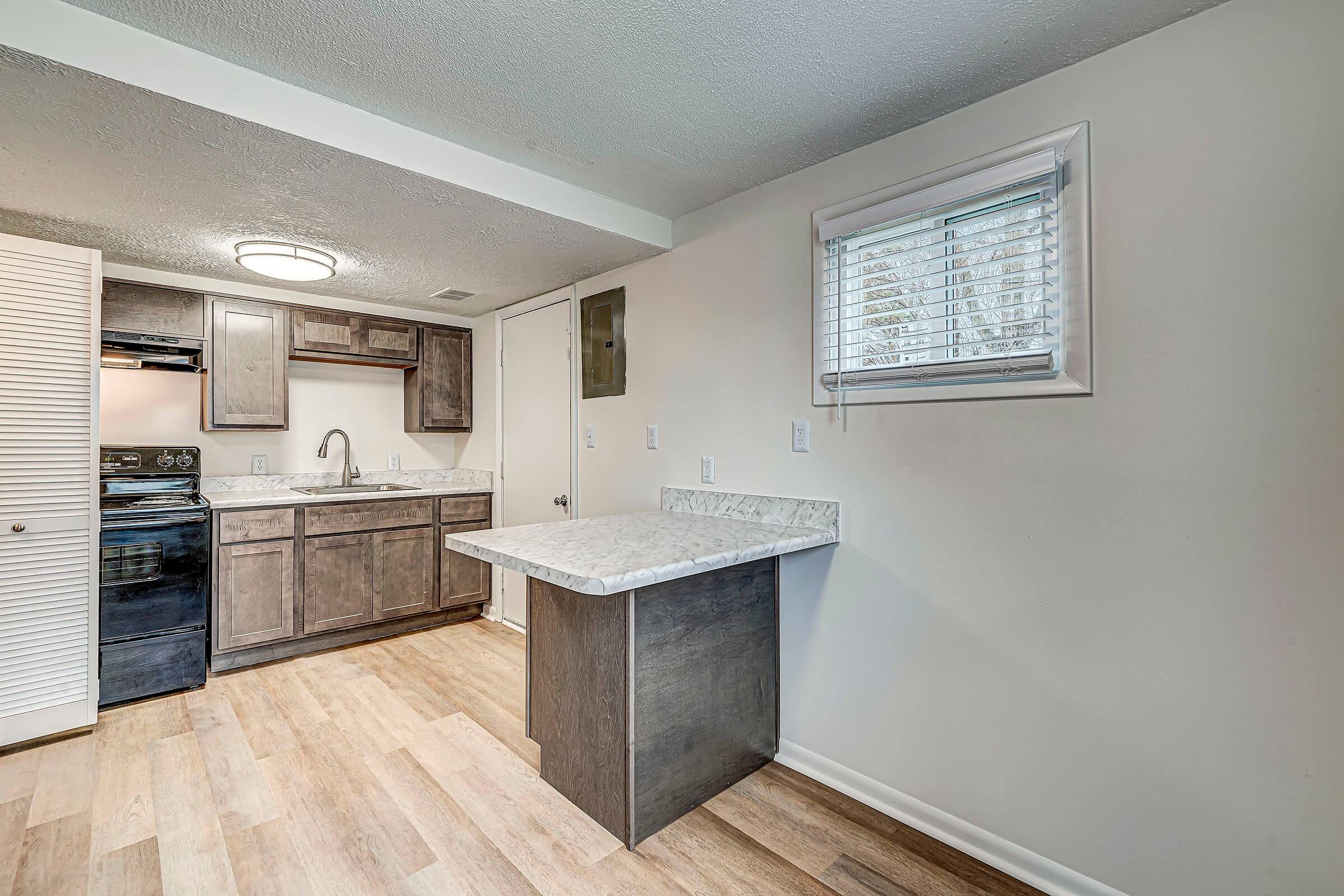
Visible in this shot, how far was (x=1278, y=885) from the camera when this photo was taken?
1352 millimetres

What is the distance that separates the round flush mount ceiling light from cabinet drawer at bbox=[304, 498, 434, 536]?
1.29 meters

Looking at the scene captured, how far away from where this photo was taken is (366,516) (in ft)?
11.7

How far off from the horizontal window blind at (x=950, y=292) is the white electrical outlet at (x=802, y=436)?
18cm

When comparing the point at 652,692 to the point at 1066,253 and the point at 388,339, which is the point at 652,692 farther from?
the point at 388,339

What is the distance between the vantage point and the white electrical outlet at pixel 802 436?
2.25 metres

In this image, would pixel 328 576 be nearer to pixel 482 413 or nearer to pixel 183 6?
pixel 482 413

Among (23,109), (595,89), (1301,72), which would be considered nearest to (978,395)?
(1301,72)

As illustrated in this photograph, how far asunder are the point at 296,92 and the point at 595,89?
87 cm

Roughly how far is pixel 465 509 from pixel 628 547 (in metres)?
2.45

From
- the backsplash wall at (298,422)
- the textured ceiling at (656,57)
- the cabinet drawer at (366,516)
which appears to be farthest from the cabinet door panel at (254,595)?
the textured ceiling at (656,57)

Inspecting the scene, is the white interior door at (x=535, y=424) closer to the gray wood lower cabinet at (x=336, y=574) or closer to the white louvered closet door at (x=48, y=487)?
the gray wood lower cabinet at (x=336, y=574)

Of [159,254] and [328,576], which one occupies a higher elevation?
[159,254]

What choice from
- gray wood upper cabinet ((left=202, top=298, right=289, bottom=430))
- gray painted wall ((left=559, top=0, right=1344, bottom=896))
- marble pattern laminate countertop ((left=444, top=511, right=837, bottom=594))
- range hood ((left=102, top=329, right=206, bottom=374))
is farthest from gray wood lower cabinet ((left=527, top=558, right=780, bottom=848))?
range hood ((left=102, top=329, right=206, bottom=374))

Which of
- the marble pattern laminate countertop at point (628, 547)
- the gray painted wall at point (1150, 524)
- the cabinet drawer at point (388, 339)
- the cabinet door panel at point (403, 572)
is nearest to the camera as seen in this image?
the gray painted wall at point (1150, 524)
